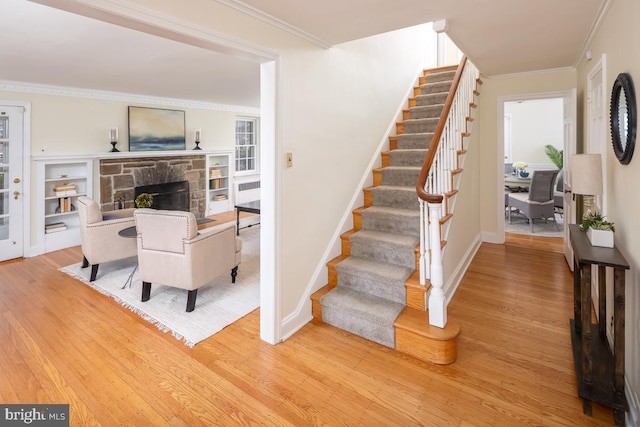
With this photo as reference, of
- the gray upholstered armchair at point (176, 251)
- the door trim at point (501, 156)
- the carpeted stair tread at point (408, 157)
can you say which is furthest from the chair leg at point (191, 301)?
the door trim at point (501, 156)

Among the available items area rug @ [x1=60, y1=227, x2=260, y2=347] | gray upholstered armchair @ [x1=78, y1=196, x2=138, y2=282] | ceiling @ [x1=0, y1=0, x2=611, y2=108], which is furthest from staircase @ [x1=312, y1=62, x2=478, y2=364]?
gray upholstered armchair @ [x1=78, y1=196, x2=138, y2=282]

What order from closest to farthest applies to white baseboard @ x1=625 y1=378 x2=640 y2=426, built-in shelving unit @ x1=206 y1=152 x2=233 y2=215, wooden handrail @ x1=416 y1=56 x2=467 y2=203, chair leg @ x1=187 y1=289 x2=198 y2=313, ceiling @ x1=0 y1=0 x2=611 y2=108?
white baseboard @ x1=625 y1=378 x2=640 y2=426 < ceiling @ x1=0 y1=0 x2=611 y2=108 < wooden handrail @ x1=416 y1=56 x2=467 y2=203 < chair leg @ x1=187 y1=289 x2=198 y2=313 < built-in shelving unit @ x1=206 y1=152 x2=233 y2=215

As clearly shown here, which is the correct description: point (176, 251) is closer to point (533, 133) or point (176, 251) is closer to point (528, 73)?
point (528, 73)

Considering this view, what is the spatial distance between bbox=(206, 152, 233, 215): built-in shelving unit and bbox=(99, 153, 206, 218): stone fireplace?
27cm

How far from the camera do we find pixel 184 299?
329 centimetres

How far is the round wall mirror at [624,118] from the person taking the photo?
176cm

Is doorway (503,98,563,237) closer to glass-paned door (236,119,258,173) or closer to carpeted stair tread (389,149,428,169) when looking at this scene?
carpeted stair tread (389,149,428,169)

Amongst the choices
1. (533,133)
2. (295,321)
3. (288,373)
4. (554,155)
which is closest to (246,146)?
(295,321)

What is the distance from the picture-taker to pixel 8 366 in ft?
7.34

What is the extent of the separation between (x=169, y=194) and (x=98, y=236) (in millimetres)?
2722

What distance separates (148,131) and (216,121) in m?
1.57

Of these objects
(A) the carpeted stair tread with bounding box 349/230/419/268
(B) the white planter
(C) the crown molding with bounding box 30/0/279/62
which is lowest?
(A) the carpeted stair tread with bounding box 349/230/419/268

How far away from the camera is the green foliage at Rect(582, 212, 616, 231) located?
196 cm

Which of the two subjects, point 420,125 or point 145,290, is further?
point 420,125
